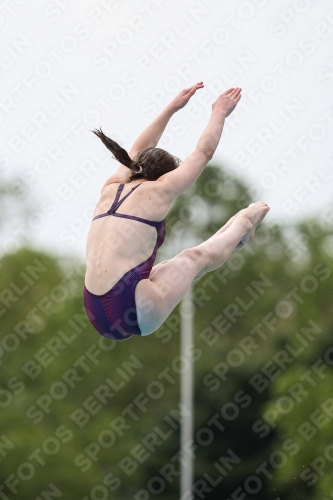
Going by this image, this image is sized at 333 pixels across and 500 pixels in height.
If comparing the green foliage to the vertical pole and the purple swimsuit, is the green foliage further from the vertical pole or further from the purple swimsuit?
the purple swimsuit

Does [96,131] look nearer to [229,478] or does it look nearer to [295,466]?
[295,466]

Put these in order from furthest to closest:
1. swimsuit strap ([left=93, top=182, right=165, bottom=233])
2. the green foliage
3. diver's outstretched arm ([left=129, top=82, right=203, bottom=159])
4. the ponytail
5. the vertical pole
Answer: the green foliage < the vertical pole < diver's outstretched arm ([left=129, top=82, right=203, bottom=159]) < the ponytail < swimsuit strap ([left=93, top=182, right=165, bottom=233])

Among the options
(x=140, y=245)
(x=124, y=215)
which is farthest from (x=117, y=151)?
(x=140, y=245)

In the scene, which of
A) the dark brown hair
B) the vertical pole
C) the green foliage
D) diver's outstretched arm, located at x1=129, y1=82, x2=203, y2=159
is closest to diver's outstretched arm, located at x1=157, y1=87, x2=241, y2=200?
the dark brown hair

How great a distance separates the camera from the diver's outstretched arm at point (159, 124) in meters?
5.66

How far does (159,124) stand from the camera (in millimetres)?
5723

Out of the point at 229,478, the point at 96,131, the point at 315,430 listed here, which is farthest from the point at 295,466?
the point at 96,131

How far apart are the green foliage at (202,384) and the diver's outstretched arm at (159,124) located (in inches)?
417

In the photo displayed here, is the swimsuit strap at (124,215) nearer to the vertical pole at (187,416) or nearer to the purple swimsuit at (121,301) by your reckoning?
the purple swimsuit at (121,301)

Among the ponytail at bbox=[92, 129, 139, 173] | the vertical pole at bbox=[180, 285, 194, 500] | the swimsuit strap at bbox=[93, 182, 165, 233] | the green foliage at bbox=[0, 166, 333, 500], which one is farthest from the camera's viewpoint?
the green foliage at bbox=[0, 166, 333, 500]

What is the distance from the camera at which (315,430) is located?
15.8 metres

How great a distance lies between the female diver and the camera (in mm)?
5012

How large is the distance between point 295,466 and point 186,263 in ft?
37.9

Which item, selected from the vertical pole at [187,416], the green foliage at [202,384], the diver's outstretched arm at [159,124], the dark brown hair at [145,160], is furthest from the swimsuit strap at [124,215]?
the vertical pole at [187,416]
